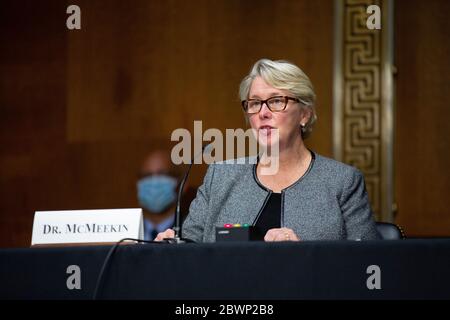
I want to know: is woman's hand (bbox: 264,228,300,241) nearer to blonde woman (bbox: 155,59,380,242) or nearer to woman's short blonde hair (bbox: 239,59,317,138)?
blonde woman (bbox: 155,59,380,242)

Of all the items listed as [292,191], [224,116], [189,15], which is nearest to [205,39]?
[189,15]

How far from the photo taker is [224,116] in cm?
463

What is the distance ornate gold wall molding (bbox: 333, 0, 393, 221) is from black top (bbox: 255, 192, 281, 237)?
65.8 inches

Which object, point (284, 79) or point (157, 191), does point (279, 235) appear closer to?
point (284, 79)

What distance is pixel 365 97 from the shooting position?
173 inches

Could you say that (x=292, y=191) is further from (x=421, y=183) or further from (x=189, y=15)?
(x=189, y=15)

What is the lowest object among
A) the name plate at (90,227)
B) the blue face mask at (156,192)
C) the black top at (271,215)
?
the blue face mask at (156,192)

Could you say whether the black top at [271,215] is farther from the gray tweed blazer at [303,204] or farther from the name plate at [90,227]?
the name plate at [90,227]

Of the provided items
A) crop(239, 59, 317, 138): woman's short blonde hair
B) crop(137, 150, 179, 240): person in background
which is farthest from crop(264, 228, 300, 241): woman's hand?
crop(137, 150, 179, 240): person in background

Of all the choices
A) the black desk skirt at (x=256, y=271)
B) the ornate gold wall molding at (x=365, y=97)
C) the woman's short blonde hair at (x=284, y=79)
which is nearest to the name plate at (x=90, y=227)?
the black desk skirt at (x=256, y=271)

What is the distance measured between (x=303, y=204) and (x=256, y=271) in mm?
889

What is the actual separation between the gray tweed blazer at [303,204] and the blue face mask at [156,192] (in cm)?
159

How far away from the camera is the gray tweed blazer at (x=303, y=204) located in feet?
8.70
